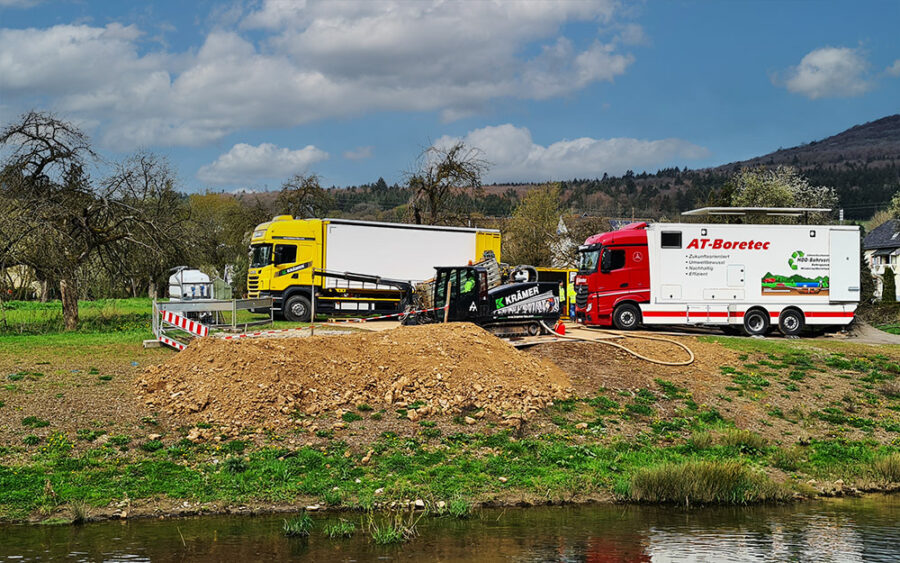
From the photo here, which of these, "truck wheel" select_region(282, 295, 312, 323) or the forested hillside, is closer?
"truck wheel" select_region(282, 295, 312, 323)

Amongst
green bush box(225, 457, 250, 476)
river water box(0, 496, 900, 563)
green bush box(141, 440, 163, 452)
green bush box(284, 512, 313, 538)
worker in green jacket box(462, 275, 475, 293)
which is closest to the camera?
river water box(0, 496, 900, 563)

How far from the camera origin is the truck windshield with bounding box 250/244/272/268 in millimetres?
31141

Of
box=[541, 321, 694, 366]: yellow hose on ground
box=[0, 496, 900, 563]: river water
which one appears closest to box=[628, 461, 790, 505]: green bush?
box=[0, 496, 900, 563]: river water

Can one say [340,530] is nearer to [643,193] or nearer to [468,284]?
[468,284]

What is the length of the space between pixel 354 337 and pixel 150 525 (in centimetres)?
759

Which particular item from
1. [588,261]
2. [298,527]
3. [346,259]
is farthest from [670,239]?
[298,527]

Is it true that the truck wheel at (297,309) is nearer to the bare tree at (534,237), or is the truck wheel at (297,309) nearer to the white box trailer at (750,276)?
the white box trailer at (750,276)

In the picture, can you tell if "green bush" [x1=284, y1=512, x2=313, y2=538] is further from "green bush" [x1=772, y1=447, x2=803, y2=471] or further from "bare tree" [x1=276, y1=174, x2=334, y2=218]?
"bare tree" [x1=276, y1=174, x2=334, y2=218]

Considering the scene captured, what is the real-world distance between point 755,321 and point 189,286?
66.7 feet

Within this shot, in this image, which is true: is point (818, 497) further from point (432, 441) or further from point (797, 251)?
point (797, 251)

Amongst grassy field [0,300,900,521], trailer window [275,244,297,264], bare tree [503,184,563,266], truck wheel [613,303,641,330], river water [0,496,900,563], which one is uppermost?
bare tree [503,184,563,266]

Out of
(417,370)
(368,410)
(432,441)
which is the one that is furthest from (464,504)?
(417,370)

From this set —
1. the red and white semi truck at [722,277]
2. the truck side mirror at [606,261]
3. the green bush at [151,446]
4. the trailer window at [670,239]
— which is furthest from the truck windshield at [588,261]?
the green bush at [151,446]

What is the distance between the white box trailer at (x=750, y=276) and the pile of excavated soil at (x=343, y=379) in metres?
11.1
